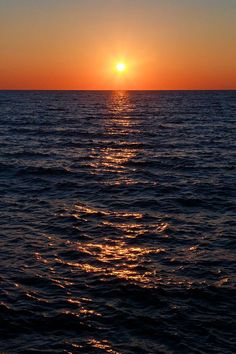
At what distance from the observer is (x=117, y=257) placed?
736 inches

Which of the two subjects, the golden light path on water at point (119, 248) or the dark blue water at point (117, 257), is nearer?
the dark blue water at point (117, 257)

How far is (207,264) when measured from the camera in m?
17.9

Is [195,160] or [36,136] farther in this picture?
[36,136]

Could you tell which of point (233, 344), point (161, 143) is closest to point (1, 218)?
point (233, 344)

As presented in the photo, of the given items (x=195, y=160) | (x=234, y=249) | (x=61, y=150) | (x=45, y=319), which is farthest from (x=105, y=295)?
(x=61, y=150)

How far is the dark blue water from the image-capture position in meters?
13.0

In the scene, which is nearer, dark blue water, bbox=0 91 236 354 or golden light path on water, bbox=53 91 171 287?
dark blue water, bbox=0 91 236 354

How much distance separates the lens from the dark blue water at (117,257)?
13.0 m

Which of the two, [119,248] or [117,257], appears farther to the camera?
[119,248]

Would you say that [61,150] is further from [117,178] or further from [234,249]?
[234,249]

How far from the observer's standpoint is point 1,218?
23.6 metres

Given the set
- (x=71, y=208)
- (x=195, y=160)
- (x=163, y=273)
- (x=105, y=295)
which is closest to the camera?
(x=105, y=295)

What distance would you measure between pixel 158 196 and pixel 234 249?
31.7 ft

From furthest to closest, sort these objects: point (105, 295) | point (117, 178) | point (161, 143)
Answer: point (161, 143)
point (117, 178)
point (105, 295)
